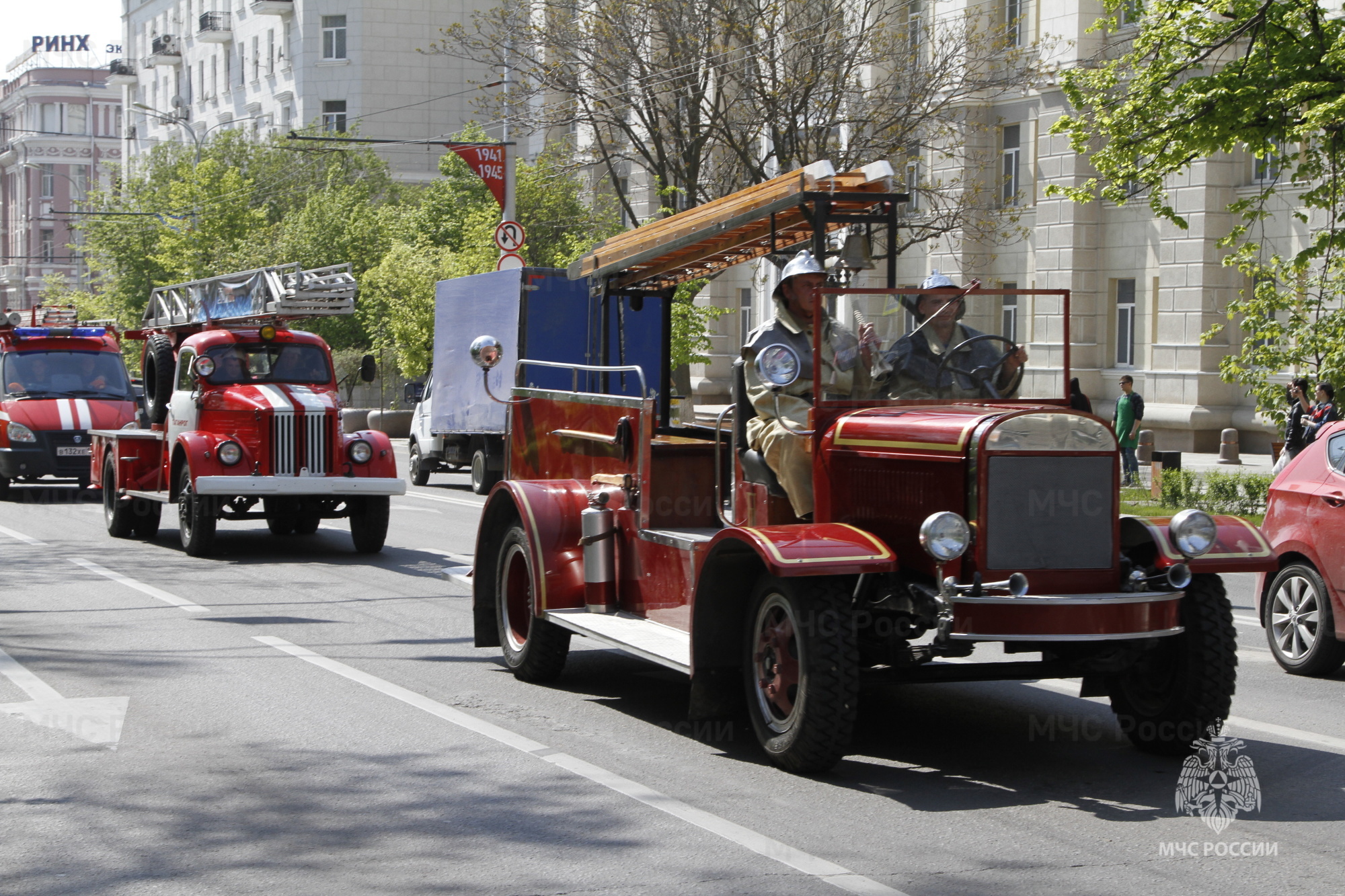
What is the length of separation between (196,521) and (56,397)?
962 centimetres

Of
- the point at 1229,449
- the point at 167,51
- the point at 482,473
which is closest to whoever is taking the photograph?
the point at 482,473

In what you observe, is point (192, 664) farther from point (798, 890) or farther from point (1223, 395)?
point (1223, 395)

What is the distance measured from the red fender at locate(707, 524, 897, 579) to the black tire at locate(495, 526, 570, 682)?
241 cm

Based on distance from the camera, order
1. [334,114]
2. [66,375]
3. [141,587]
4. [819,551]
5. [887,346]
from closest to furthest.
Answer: [819,551] < [887,346] < [141,587] < [66,375] < [334,114]

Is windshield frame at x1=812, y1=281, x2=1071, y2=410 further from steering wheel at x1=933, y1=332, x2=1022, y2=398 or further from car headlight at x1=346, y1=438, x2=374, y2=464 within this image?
car headlight at x1=346, y1=438, x2=374, y2=464

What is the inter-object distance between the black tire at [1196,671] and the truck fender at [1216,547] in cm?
11

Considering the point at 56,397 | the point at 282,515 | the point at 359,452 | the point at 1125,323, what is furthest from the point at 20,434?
the point at 1125,323

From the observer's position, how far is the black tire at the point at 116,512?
57.7 feet

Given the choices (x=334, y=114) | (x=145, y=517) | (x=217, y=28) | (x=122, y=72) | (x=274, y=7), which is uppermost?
(x=122, y=72)

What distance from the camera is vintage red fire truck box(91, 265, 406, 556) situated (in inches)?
616

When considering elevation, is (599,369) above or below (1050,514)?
above

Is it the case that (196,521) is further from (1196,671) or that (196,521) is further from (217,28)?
(217,28)

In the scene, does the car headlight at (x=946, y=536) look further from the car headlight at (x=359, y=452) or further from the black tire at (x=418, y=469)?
the black tire at (x=418, y=469)

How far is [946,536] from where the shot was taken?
6453 mm
